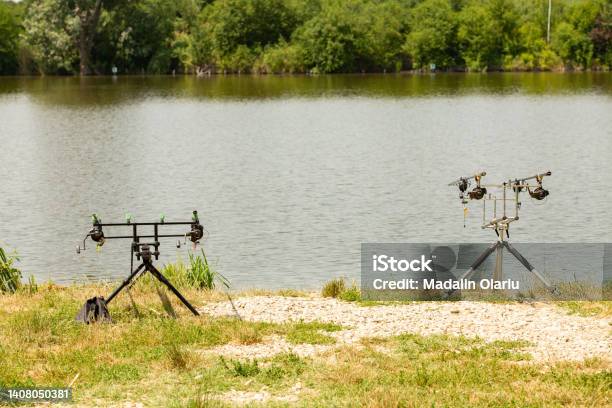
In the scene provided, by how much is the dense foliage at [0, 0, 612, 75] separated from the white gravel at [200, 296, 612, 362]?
107m

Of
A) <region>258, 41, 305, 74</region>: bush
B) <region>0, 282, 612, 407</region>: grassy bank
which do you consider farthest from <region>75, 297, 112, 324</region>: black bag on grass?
<region>258, 41, 305, 74</region>: bush

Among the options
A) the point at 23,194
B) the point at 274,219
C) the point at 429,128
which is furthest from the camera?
the point at 429,128

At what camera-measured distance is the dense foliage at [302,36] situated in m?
120

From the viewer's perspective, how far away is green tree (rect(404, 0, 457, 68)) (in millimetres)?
122188

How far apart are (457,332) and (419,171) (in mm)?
24456

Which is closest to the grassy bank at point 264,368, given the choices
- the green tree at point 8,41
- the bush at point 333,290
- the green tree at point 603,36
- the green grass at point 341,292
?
the green grass at point 341,292

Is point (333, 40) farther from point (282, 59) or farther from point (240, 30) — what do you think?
point (240, 30)

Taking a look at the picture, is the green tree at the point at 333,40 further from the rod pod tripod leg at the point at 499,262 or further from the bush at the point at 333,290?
the rod pod tripod leg at the point at 499,262

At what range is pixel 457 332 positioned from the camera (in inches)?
533

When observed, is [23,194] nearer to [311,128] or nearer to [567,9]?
[311,128]

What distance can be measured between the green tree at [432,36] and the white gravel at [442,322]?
109023 mm

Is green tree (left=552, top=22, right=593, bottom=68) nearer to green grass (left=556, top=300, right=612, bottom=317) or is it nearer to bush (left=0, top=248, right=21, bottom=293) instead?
green grass (left=556, top=300, right=612, bottom=317)

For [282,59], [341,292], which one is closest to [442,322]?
[341,292]

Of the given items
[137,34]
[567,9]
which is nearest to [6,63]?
[137,34]
